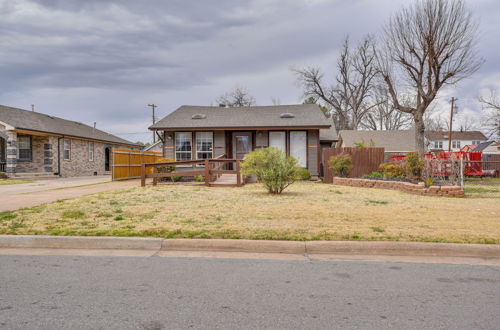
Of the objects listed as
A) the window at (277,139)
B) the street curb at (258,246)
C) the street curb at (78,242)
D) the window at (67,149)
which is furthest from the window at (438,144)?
the street curb at (78,242)

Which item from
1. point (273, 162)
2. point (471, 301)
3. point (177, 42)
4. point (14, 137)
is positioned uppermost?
point (177, 42)

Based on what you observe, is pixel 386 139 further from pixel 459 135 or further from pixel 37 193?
pixel 459 135

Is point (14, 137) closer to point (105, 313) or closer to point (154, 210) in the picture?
point (154, 210)

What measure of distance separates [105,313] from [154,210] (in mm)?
5016

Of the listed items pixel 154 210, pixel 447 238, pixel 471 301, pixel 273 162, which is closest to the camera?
pixel 471 301

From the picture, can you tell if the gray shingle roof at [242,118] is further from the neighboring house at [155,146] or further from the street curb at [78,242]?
the street curb at [78,242]

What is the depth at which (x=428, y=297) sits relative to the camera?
352 centimetres

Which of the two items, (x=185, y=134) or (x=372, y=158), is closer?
(x=372, y=158)

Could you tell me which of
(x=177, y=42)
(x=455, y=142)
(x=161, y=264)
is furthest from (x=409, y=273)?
(x=455, y=142)

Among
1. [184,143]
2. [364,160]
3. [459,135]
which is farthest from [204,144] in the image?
[459,135]

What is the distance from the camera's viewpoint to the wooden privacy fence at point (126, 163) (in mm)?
19797

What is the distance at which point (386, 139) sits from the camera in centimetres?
4022

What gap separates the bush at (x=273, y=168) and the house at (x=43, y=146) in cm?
1699

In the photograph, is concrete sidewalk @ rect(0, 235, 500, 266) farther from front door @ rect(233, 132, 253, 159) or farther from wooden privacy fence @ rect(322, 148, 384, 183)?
front door @ rect(233, 132, 253, 159)
